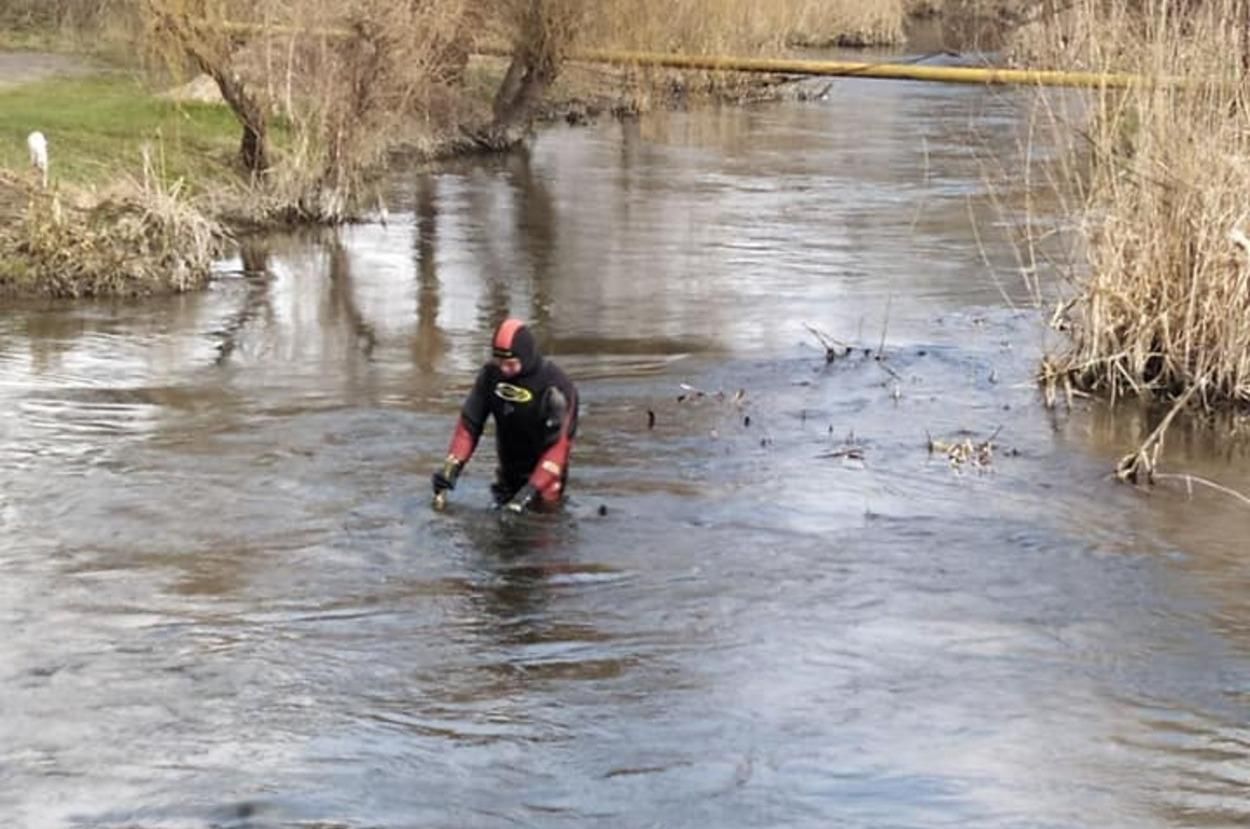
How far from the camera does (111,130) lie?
81.4 feet

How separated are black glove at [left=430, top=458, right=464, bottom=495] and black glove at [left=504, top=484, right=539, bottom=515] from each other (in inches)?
15.2

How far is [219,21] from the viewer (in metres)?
22.7

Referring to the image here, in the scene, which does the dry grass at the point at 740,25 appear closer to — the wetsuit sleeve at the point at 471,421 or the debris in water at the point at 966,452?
the debris in water at the point at 966,452

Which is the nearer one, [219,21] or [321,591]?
[321,591]

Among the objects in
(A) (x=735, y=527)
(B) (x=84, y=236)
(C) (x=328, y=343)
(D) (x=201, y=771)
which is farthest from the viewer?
(B) (x=84, y=236)

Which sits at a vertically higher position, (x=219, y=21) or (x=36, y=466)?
(x=219, y=21)

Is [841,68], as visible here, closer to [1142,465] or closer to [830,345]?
[830,345]

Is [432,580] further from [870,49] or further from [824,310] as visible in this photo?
[870,49]

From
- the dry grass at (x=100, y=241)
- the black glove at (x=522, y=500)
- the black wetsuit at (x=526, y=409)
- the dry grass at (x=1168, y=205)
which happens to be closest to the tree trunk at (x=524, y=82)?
the dry grass at (x=100, y=241)

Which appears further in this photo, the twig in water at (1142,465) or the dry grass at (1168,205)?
the dry grass at (1168,205)

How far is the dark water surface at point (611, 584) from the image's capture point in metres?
7.60

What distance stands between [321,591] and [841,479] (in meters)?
3.86

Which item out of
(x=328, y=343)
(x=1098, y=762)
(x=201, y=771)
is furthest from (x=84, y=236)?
(x=1098, y=762)

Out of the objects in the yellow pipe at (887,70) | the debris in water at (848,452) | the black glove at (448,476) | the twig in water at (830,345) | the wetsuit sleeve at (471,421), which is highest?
the yellow pipe at (887,70)
